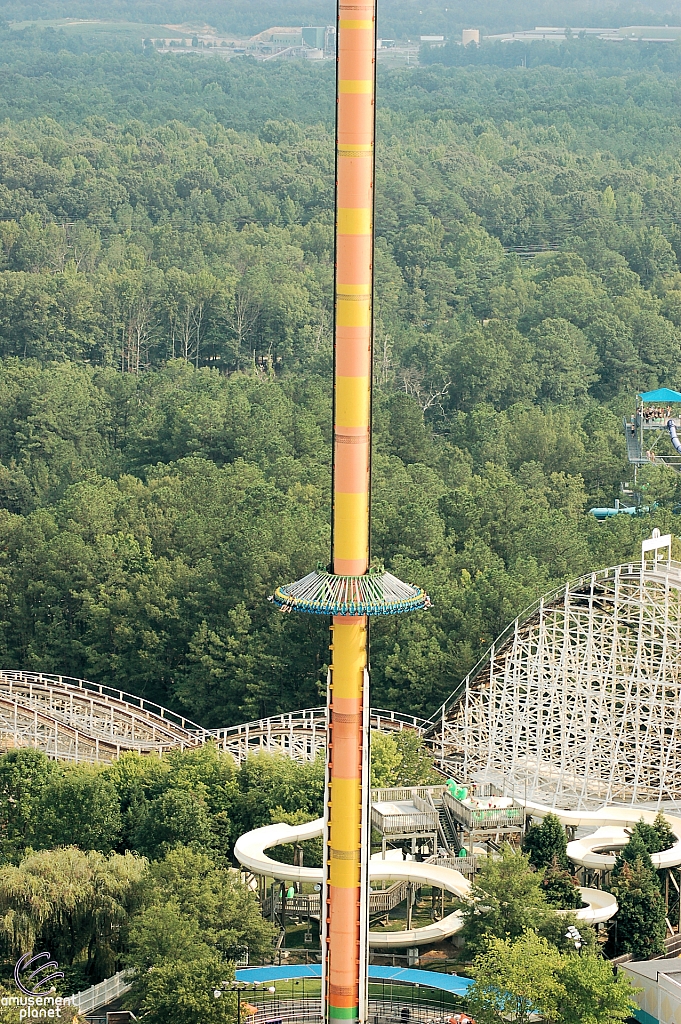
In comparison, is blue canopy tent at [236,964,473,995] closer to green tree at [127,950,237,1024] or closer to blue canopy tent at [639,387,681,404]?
green tree at [127,950,237,1024]

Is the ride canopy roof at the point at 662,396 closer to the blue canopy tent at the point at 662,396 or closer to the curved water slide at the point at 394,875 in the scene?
the blue canopy tent at the point at 662,396

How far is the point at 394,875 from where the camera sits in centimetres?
6200

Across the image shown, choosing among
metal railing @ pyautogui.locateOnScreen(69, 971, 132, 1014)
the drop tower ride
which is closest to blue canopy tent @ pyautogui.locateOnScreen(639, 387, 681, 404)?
metal railing @ pyautogui.locateOnScreen(69, 971, 132, 1014)

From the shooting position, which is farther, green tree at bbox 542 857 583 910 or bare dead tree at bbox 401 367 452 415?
bare dead tree at bbox 401 367 452 415

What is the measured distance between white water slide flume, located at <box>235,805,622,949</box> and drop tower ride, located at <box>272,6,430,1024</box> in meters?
7.85

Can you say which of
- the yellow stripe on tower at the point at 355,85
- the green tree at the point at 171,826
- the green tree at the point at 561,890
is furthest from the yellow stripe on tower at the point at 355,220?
the green tree at the point at 171,826

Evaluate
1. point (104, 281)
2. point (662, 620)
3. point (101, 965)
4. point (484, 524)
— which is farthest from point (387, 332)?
point (101, 965)

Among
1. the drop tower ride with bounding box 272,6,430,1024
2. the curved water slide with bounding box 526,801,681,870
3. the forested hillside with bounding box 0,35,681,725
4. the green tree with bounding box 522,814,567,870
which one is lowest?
the forested hillside with bounding box 0,35,681,725

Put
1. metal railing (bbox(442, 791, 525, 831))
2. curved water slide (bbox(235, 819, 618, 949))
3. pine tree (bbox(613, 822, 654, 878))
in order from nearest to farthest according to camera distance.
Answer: curved water slide (bbox(235, 819, 618, 949)) → pine tree (bbox(613, 822, 654, 878)) → metal railing (bbox(442, 791, 525, 831))

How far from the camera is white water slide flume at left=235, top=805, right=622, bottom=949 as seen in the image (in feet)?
196

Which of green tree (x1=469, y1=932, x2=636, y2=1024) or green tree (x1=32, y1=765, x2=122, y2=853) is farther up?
green tree (x1=469, y1=932, x2=636, y2=1024)

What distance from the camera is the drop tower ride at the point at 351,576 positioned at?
50375 mm

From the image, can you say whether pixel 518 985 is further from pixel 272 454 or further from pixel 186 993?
pixel 272 454

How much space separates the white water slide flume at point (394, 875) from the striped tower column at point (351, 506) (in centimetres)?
779
